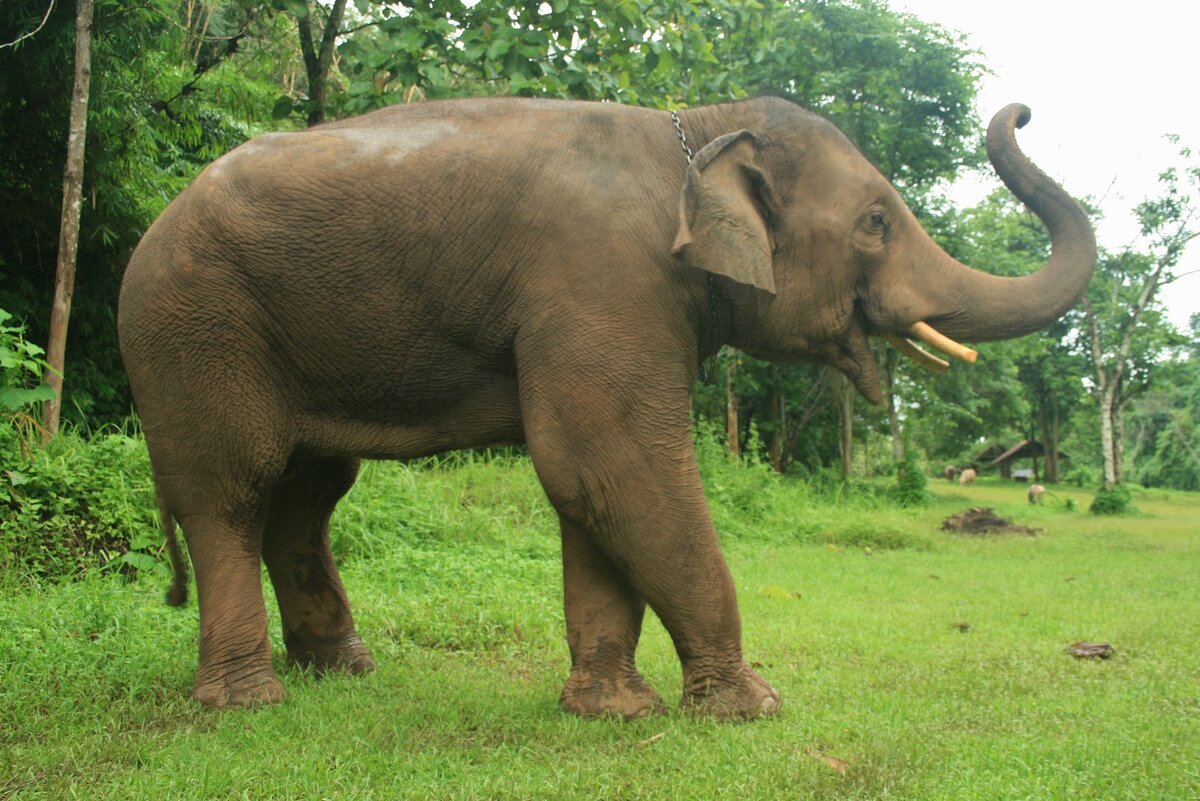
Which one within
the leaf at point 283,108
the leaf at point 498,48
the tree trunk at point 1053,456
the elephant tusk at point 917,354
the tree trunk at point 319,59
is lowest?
the tree trunk at point 1053,456

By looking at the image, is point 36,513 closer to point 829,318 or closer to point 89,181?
point 89,181

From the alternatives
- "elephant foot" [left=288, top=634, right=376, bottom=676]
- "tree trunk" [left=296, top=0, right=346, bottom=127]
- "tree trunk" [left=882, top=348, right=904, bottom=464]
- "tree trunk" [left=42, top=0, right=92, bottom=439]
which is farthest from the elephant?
"tree trunk" [left=882, top=348, right=904, bottom=464]

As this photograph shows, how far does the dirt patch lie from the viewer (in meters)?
14.2

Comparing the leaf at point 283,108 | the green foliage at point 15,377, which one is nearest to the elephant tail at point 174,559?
the green foliage at point 15,377

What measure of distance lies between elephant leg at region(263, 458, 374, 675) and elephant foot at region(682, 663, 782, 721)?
167cm

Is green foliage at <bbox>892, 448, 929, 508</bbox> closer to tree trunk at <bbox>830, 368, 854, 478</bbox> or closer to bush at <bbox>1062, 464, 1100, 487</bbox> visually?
tree trunk at <bbox>830, 368, 854, 478</bbox>

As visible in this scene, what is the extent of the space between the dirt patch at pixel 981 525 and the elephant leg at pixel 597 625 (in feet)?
35.6

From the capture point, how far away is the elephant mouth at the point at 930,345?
4184 millimetres

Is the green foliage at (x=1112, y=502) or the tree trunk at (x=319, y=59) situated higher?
the tree trunk at (x=319, y=59)

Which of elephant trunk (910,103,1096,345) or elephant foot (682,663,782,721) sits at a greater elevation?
elephant trunk (910,103,1096,345)

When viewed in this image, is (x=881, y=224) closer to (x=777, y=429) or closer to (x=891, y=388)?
(x=891, y=388)

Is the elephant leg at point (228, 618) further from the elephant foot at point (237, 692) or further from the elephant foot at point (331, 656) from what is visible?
the elephant foot at point (331, 656)

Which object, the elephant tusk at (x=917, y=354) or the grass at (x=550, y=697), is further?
the elephant tusk at (x=917, y=354)

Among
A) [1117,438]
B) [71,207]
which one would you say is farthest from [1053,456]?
[71,207]
